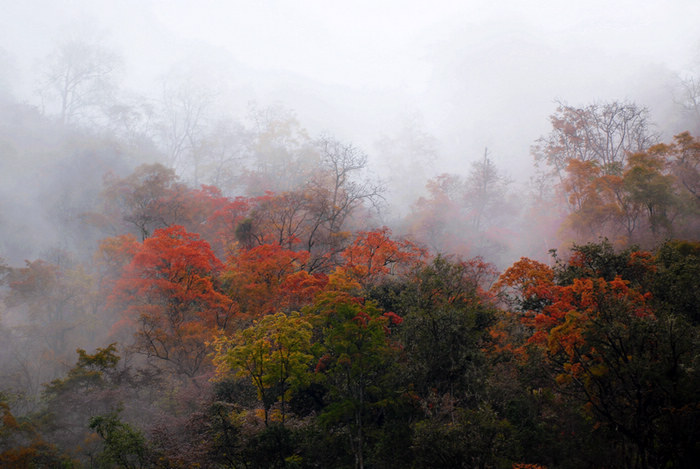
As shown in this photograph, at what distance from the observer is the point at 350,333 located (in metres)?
14.2

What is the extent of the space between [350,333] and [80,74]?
6272 cm

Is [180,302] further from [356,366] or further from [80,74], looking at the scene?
[80,74]

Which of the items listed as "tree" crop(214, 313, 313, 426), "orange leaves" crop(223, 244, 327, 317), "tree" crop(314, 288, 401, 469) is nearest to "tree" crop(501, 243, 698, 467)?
"tree" crop(314, 288, 401, 469)

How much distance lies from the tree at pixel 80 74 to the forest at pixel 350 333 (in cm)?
2054

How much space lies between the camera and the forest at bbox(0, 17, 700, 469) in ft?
34.4

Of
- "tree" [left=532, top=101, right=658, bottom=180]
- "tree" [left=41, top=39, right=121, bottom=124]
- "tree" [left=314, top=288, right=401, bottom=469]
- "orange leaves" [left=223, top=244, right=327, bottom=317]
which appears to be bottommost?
"tree" [left=314, top=288, right=401, bottom=469]

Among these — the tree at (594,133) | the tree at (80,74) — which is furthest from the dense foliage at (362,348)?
the tree at (80,74)

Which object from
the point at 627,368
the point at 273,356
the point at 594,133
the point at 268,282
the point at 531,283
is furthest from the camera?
the point at 594,133

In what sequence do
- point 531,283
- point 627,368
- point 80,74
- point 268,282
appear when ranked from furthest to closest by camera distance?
point 80,74, point 268,282, point 531,283, point 627,368

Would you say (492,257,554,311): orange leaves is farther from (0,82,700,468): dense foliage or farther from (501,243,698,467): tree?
(501,243,698,467): tree

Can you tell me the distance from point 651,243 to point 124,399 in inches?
1142

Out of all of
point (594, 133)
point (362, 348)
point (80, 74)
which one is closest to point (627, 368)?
point (362, 348)

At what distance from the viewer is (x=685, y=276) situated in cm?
1327

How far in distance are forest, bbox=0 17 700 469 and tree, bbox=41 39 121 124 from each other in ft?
67.4
